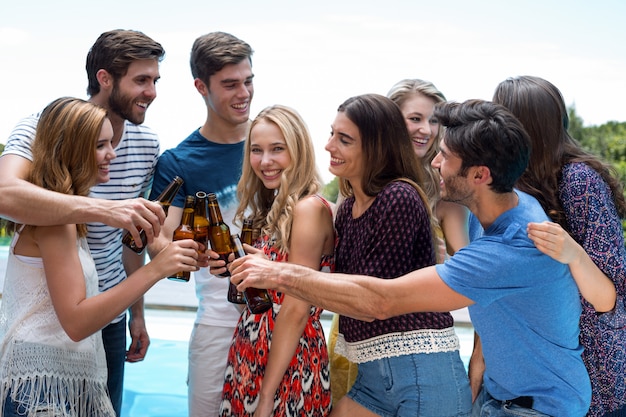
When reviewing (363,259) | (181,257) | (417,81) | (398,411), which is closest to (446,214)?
(417,81)

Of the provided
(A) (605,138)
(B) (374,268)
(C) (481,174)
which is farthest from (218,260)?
(A) (605,138)

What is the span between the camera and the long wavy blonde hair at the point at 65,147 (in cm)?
220

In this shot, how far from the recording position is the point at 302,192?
245 centimetres

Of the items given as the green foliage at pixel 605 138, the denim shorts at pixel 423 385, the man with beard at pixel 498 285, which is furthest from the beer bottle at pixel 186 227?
the green foliage at pixel 605 138

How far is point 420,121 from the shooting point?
2.95 meters

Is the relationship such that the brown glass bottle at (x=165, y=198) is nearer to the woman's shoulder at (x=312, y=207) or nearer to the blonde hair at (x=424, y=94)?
the woman's shoulder at (x=312, y=207)

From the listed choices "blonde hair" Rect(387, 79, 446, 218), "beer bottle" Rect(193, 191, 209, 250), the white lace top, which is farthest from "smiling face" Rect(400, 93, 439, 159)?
the white lace top

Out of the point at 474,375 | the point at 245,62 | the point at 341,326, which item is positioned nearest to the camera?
the point at 341,326

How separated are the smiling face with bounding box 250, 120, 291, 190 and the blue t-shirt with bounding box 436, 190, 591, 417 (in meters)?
0.82

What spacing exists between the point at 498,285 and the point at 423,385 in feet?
1.27

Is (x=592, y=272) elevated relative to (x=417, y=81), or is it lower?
lower

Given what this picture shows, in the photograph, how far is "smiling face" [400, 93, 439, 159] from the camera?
294cm

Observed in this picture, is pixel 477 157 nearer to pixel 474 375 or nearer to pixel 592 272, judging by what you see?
pixel 592 272

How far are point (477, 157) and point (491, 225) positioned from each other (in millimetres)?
187
